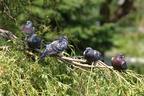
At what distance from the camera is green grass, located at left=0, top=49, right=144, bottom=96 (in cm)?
217

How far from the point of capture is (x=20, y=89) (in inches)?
84.7

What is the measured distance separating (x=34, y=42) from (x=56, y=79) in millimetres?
191

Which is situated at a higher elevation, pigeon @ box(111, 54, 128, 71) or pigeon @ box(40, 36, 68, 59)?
pigeon @ box(40, 36, 68, 59)

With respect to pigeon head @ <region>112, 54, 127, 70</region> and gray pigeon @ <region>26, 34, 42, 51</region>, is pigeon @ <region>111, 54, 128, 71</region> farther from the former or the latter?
gray pigeon @ <region>26, 34, 42, 51</region>

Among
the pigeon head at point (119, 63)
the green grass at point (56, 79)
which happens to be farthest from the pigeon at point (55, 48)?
the pigeon head at point (119, 63)

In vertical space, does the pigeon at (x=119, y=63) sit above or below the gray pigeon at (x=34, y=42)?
below

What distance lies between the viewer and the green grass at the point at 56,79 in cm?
A: 217

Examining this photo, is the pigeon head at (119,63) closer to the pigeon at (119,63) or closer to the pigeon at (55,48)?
the pigeon at (119,63)

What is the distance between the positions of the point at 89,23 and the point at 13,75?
568cm

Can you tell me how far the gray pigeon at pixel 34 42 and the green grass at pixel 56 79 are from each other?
5cm

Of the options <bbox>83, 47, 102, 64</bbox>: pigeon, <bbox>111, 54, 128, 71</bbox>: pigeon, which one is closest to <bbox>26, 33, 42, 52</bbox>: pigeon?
<bbox>83, 47, 102, 64</bbox>: pigeon

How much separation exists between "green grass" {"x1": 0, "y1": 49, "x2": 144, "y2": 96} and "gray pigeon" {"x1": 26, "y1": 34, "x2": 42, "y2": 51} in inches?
2.1

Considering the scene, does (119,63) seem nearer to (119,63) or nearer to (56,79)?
(119,63)

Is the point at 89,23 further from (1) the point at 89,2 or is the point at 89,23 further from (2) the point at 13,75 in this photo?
(2) the point at 13,75
